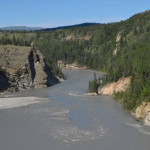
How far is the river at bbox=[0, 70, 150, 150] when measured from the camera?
37.7m

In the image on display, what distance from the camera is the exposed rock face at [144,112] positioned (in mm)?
45650

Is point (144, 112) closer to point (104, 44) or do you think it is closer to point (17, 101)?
point (17, 101)

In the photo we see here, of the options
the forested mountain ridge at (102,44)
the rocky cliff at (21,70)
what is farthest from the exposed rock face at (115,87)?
the rocky cliff at (21,70)

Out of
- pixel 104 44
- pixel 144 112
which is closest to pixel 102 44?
pixel 104 44

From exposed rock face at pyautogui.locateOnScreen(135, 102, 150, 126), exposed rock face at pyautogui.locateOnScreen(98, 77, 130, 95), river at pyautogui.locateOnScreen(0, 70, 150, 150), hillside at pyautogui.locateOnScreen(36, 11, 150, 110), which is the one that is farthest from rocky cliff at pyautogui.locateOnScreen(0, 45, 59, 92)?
exposed rock face at pyautogui.locateOnScreen(135, 102, 150, 126)

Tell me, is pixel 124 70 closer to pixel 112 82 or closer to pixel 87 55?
pixel 112 82

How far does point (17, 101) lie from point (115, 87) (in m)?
24.0

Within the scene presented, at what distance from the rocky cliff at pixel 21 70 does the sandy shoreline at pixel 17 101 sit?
1223cm

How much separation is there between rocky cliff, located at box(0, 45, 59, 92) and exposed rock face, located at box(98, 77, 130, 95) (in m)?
23.5

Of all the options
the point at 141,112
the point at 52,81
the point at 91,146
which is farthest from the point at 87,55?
the point at 91,146

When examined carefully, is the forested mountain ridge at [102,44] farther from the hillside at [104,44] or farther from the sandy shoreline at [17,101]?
the sandy shoreline at [17,101]

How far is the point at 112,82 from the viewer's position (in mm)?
73875

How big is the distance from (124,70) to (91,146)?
39324 mm

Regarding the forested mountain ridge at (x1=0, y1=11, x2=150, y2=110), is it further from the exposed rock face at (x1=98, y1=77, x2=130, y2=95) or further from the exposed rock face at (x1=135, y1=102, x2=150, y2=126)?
the exposed rock face at (x1=135, y1=102, x2=150, y2=126)
